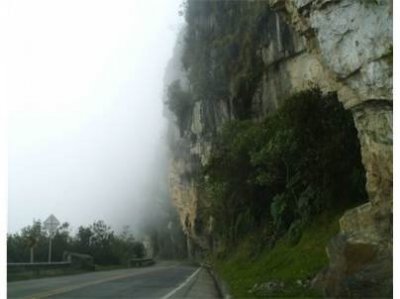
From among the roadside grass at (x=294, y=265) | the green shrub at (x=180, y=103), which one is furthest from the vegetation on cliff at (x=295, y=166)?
the green shrub at (x=180, y=103)

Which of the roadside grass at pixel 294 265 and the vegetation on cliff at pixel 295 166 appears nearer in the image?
the roadside grass at pixel 294 265

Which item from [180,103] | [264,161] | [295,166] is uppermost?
[180,103]

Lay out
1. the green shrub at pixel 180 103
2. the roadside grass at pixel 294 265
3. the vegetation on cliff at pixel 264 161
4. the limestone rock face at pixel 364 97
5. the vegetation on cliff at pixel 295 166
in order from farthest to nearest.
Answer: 1. the green shrub at pixel 180 103
2. the vegetation on cliff at pixel 295 166
3. the vegetation on cliff at pixel 264 161
4. the roadside grass at pixel 294 265
5. the limestone rock face at pixel 364 97

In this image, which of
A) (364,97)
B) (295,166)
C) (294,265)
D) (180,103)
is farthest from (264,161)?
(180,103)

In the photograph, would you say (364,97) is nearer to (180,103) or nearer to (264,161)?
(264,161)

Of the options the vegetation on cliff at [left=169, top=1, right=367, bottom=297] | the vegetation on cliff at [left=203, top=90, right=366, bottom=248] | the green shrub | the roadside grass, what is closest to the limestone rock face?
the roadside grass

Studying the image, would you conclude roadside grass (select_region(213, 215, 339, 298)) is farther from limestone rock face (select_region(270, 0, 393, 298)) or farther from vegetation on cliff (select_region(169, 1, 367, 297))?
limestone rock face (select_region(270, 0, 393, 298))

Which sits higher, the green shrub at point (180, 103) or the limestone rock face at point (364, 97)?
the green shrub at point (180, 103)

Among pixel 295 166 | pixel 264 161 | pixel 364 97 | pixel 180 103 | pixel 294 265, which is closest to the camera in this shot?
pixel 364 97

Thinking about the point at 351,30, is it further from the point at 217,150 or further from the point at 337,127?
the point at 217,150

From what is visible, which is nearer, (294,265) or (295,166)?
(294,265)

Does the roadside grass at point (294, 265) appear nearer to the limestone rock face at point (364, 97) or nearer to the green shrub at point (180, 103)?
the limestone rock face at point (364, 97)

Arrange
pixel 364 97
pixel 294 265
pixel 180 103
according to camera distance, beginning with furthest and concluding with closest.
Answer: pixel 180 103
pixel 294 265
pixel 364 97

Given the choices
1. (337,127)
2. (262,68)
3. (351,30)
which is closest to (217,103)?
(262,68)
